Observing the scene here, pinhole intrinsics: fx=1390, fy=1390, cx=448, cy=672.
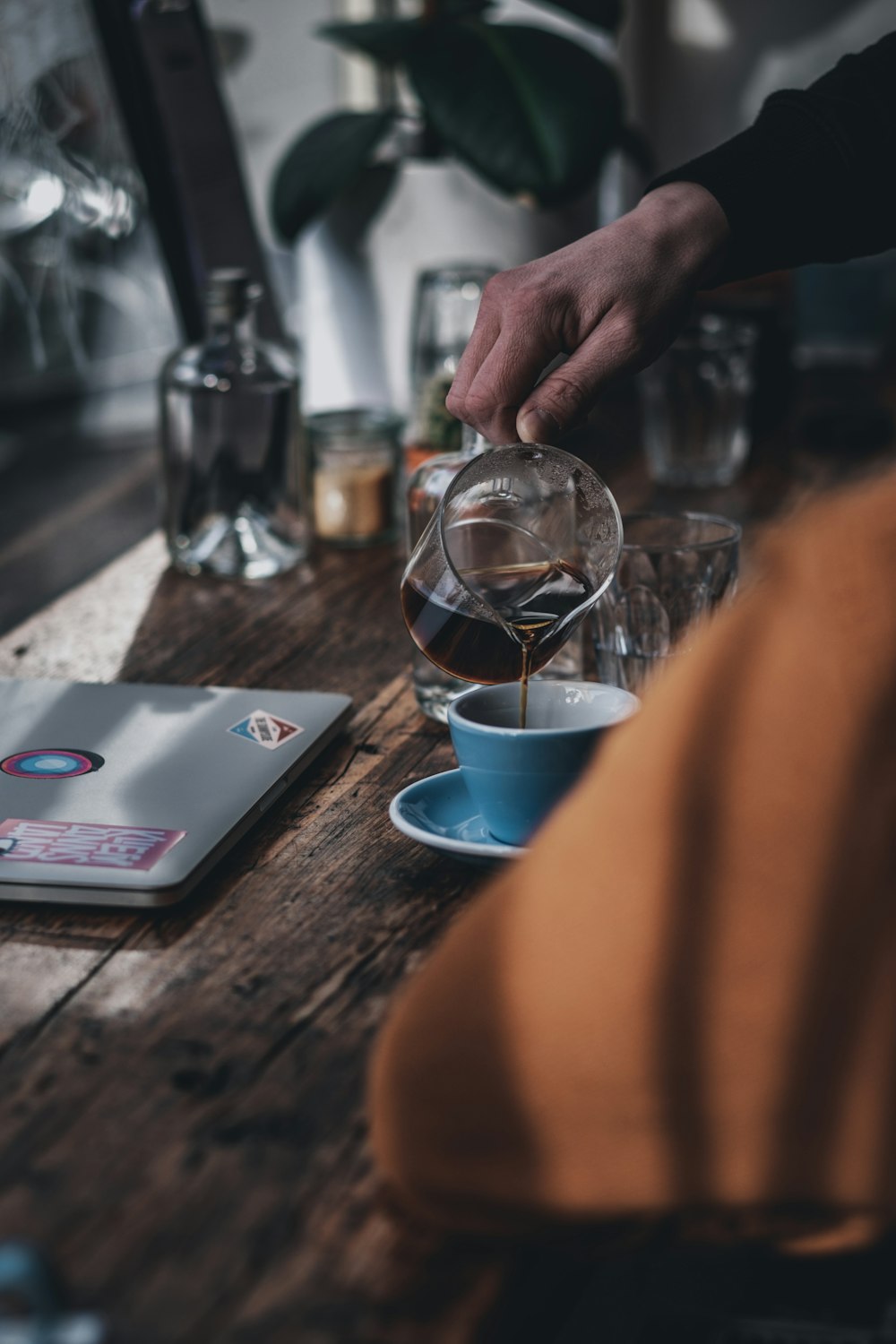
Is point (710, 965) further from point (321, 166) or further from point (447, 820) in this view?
point (321, 166)

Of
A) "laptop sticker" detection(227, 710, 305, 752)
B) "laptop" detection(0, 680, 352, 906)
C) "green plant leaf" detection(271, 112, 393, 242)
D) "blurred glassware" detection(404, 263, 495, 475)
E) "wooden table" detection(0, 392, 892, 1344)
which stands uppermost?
"green plant leaf" detection(271, 112, 393, 242)

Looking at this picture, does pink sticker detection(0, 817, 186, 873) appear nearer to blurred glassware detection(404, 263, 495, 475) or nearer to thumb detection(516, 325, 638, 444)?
thumb detection(516, 325, 638, 444)

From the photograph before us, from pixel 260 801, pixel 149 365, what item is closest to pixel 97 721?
pixel 260 801

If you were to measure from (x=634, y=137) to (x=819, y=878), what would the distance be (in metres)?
1.66

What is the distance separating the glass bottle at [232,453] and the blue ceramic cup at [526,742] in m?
0.62

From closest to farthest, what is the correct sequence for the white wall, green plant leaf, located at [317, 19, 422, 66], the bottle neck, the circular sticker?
the circular sticker, the bottle neck, green plant leaf, located at [317, 19, 422, 66], the white wall

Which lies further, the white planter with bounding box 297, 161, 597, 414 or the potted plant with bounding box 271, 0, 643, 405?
the white planter with bounding box 297, 161, 597, 414

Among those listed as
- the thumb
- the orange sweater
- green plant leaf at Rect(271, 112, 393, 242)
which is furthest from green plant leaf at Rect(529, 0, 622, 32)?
the orange sweater

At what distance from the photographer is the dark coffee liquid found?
31.5 inches

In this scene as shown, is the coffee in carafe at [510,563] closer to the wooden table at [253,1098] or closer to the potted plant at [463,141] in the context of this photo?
the wooden table at [253,1098]

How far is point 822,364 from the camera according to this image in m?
2.34

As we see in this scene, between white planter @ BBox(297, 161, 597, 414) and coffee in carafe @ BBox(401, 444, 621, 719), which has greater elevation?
white planter @ BBox(297, 161, 597, 414)

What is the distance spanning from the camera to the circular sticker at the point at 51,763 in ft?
→ 2.60

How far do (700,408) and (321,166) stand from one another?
1.98 feet
